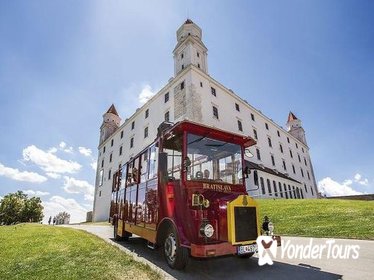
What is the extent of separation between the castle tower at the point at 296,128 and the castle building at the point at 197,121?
699 cm

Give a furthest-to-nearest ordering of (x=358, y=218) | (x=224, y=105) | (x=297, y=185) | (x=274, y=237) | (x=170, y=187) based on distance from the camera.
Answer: (x=297, y=185) → (x=224, y=105) → (x=358, y=218) → (x=170, y=187) → (x=274, y=237)

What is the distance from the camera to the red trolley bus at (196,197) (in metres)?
5.58

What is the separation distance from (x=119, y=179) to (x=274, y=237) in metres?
8.11

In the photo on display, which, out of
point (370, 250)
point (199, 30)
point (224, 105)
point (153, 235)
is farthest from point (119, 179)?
point (199, 30)

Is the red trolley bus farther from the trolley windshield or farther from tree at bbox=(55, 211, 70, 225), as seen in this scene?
tree at bbox=(55, 211, 70, 225)

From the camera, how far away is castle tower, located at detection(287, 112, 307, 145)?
59250 mm

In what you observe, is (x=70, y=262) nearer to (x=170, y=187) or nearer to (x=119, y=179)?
(x=170, y=187)

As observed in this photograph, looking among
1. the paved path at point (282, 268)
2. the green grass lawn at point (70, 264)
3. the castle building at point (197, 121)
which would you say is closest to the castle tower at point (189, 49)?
the castle building at point (197, 121)

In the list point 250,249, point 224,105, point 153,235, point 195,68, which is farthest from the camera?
point 224,105

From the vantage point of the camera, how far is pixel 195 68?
30062 mm

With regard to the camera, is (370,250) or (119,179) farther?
(119,179)

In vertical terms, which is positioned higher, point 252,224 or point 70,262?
point 252,224

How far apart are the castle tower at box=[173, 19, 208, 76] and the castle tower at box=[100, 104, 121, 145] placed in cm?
2088

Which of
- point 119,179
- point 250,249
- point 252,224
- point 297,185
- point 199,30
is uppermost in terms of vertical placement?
point 199,30
